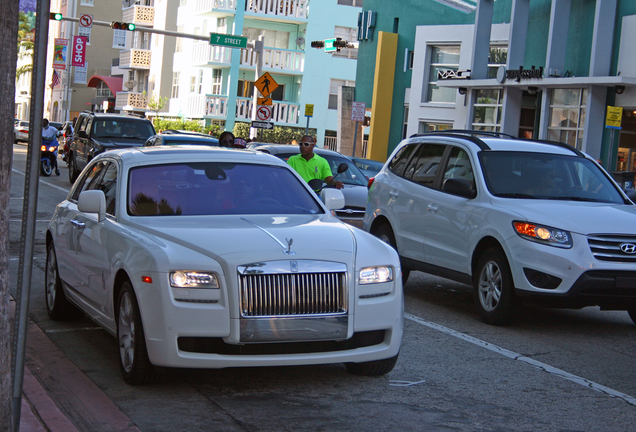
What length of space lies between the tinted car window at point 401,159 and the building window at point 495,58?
69.8 feet

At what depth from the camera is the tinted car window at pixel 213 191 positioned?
6.95m

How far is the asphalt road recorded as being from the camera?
5.54 metres

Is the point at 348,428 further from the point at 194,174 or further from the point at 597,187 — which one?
the point at 597,187

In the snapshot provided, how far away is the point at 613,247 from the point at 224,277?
14.1ft

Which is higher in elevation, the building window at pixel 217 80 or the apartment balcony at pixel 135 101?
the building window at pixel 217 80

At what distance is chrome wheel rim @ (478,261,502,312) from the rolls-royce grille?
3360 mm

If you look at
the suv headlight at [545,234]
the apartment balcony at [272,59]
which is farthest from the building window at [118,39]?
the suv headlight at [545,234]

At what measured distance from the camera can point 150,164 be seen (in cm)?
726

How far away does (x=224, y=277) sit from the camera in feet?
18.7

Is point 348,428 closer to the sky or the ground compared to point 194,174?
closer to the ground

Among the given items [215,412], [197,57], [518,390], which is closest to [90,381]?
[215,412]

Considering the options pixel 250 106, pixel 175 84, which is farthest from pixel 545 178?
pixel 175 84

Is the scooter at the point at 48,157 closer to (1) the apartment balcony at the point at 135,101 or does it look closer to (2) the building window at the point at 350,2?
(2) the building window at the point at 350,2

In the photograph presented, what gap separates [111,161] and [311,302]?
274 centimetres
